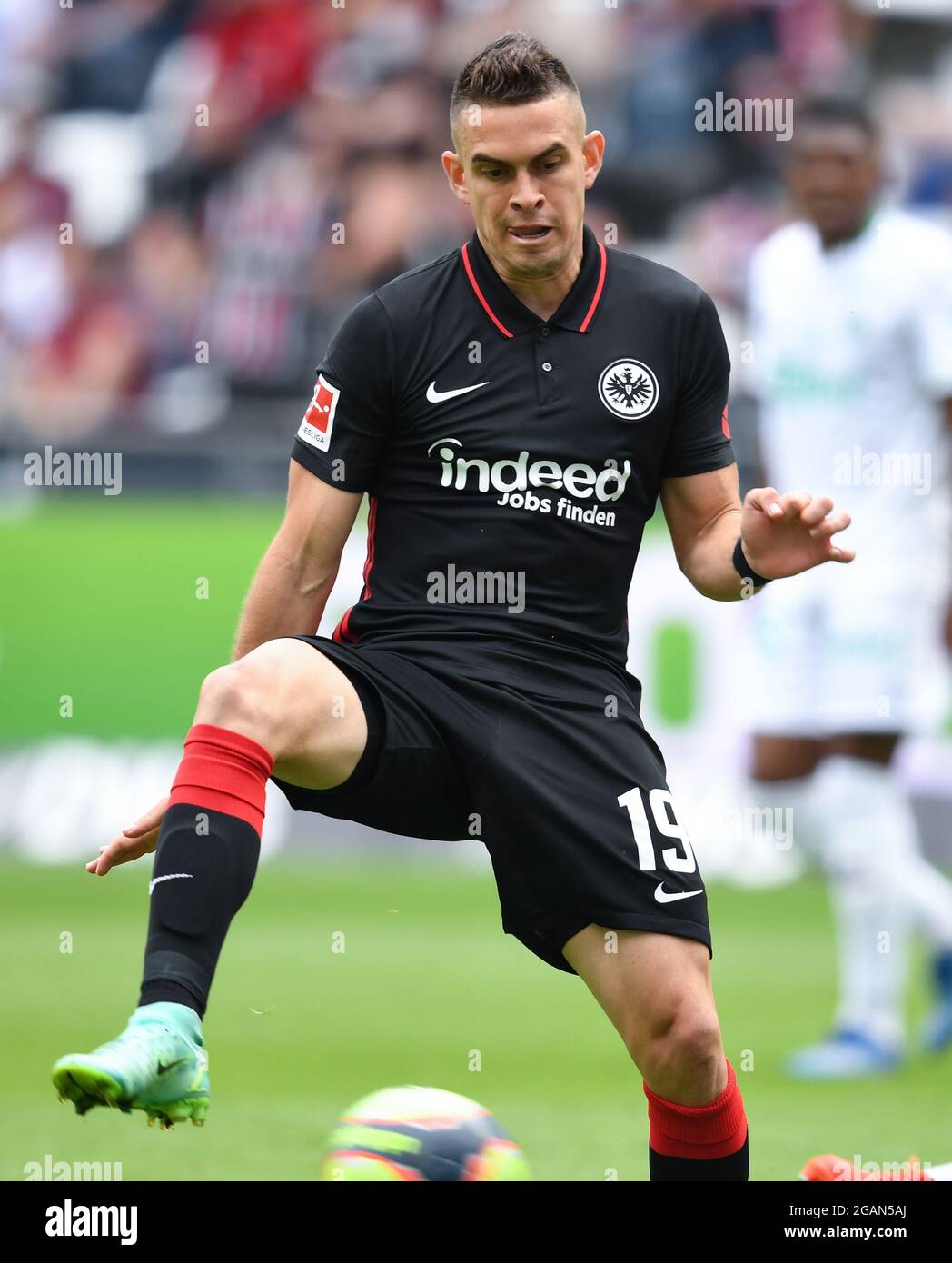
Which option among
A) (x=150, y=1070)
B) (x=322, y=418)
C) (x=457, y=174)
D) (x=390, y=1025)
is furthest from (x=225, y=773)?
(x=390, y=1025)

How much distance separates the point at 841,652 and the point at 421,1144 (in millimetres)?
3161

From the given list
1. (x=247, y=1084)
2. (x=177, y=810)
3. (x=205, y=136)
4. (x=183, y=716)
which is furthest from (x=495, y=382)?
(x=205, y=136)

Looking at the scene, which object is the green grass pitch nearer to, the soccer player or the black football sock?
the soccer player

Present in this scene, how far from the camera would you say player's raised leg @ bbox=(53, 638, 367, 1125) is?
10.2 ft

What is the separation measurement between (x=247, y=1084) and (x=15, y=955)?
223 cm

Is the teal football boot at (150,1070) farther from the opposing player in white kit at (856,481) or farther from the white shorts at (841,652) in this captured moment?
the white shorts at (841,652)

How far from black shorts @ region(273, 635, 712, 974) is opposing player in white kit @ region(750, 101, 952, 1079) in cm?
298

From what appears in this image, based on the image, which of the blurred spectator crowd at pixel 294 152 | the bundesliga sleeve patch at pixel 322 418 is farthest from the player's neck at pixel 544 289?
the blurred spectator crowd at pixel 294 152

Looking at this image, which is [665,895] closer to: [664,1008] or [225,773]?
[664,1008]

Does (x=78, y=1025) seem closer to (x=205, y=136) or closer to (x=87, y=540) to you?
(x=87, y=540)

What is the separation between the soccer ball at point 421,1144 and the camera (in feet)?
13.1

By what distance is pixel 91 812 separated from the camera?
9.58 meters

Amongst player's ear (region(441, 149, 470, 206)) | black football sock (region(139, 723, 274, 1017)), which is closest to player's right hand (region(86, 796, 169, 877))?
black football sock (region(139, 723, 274, 1017))

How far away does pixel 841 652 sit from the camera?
679 centimetres
